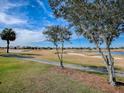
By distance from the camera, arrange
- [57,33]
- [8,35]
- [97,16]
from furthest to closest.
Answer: [8,35] → [57,33] → [97,16]

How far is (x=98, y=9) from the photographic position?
75.8 ft

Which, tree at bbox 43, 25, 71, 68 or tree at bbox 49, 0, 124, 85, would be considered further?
tree at bbox 43, 25, 71, 68

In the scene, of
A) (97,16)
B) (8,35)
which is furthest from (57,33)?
(8,35)

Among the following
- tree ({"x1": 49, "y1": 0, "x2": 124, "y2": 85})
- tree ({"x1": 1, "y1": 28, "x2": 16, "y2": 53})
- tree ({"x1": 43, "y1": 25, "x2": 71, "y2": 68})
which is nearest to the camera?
tree ({"x1": 49, "y1": 0, "x2": 124, "y2": 85})

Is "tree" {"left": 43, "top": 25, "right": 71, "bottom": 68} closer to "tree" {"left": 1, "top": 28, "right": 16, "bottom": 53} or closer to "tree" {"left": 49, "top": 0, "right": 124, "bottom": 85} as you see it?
"tree" {"left": 49, "top": 0, "right": 124, "bottom": 85}

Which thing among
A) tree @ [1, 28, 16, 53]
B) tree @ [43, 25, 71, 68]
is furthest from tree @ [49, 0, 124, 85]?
tree @ [1, 28, 16, 53]

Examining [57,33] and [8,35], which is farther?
[8,35]

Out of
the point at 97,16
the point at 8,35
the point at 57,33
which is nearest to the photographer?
the point at 97,16

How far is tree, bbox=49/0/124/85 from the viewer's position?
2308 cm

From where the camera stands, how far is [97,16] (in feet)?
77.2

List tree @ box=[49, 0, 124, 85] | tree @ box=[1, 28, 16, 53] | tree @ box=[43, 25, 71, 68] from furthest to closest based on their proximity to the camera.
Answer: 1. tree @ box=[1, 28, 16, 53]
2. tree @ box=[43, 25, 71, 68]
3. tree @ box=[49, 0, 124, 85]

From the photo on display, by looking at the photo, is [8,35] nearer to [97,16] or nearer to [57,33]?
[57,33]

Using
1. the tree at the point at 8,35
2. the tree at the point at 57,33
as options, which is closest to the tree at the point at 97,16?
the tree at the point at 57,33

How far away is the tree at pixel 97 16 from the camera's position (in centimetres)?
2308
